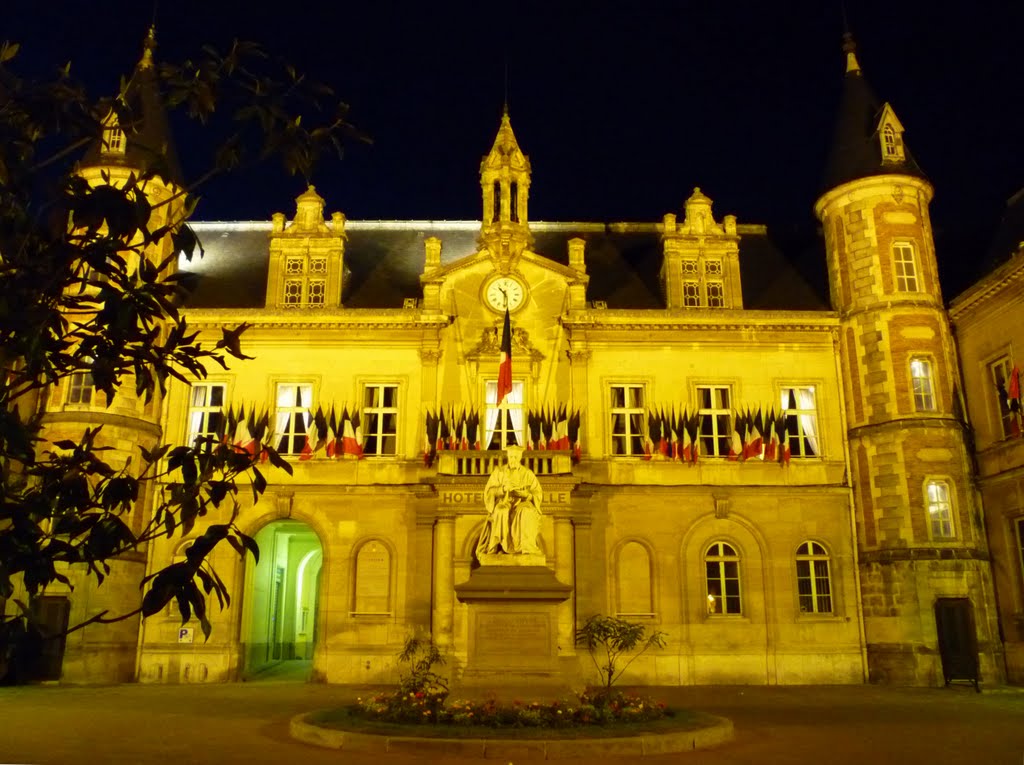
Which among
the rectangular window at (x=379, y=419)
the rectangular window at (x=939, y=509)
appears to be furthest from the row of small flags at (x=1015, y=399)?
the rectangular window at (x=379, y=419)

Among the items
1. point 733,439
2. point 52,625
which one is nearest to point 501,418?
point 733,439

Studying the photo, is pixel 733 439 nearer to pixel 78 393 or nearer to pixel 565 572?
pixel 565 572

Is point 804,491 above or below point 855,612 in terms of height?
above

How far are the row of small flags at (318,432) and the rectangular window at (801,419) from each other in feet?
43.3

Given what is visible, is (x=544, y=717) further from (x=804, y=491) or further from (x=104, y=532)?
(x=804, y=491)

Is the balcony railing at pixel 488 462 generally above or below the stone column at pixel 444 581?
above

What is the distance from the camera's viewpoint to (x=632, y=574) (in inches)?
1013

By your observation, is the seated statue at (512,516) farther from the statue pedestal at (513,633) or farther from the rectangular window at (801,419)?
the rectangular window at (801,419)

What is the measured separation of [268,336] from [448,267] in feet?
19.9

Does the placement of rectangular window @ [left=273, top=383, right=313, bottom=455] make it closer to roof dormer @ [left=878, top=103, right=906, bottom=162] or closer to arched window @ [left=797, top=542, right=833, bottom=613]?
arched window @ [left=797, top=542, right=833, bottom=613]

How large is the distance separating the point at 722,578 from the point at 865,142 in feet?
49.1

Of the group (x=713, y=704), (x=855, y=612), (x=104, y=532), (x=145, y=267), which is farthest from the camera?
(x=855, y=612)

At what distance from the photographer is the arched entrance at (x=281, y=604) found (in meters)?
26.5

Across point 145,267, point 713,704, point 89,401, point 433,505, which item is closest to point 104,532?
point 145,267
